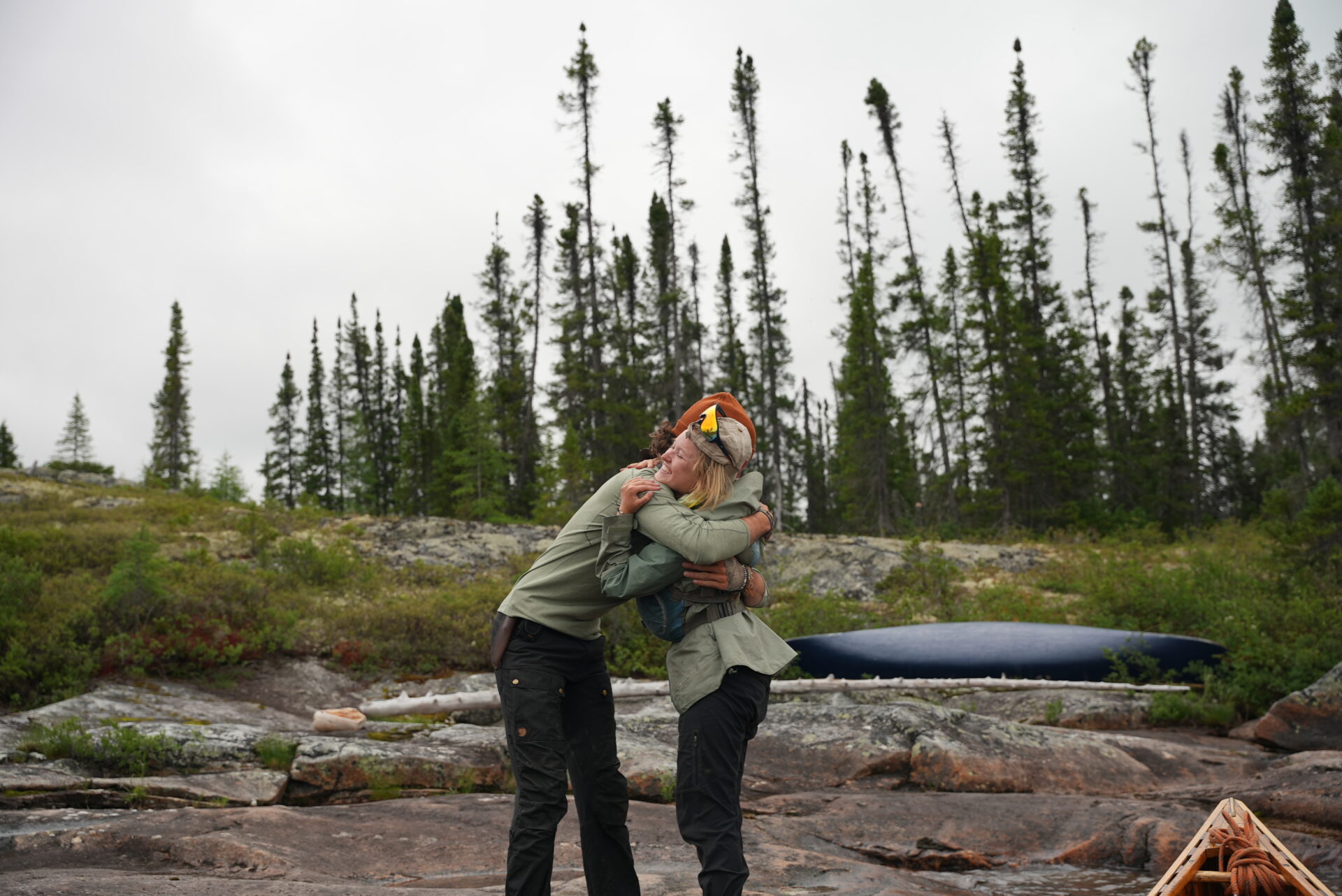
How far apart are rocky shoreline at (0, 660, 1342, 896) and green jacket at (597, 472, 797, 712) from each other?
163cm

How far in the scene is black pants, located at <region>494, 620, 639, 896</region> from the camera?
295cm

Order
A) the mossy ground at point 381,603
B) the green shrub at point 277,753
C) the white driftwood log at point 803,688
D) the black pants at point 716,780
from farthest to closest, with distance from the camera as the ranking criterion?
1. the mossy ground at point 381,603
2. the white driftwood log at point 803,688
3. the green shrub at point 277,753
4. the black pants at point 716,780

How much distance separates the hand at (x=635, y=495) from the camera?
2.88 metres

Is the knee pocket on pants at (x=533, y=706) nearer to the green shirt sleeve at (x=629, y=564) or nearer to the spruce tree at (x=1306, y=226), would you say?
the green shirt sleeve at (x=629, y=564)

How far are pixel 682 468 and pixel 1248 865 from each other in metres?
2.41

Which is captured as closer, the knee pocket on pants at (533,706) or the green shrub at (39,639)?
the knee pocket on pants at (533,706)

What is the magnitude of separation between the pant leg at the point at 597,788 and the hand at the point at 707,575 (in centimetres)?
60

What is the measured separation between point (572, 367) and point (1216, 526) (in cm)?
2273

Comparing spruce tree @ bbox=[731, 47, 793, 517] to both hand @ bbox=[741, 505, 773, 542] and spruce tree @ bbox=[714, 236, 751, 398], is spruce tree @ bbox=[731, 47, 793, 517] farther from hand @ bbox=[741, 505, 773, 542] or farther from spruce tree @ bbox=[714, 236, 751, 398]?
hand @ bbox=[741, 505, 773, 542]

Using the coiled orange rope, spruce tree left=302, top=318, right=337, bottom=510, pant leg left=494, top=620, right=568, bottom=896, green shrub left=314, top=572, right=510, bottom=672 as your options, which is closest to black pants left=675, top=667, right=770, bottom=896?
pant leg left=494, top=620, right=568, bottom=896

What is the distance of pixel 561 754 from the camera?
121 inches

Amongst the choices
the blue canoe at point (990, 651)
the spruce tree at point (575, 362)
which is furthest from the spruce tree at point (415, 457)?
the blue canoe at point (990, 651)

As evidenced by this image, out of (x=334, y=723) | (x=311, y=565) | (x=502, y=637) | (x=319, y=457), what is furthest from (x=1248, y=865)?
(x=319, y=457)

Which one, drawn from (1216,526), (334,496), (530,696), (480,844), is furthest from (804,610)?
(334,496)
